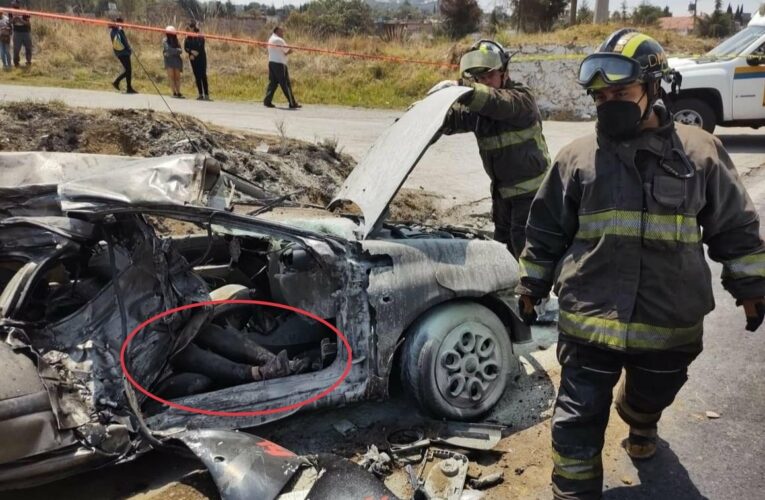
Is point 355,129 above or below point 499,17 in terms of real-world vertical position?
below

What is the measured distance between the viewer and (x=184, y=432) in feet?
9.02

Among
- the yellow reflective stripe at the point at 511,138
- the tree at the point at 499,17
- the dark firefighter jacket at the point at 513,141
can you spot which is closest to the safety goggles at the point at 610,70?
the dark firefighter jacket at the point at 513,141

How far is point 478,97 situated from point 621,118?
1.47m

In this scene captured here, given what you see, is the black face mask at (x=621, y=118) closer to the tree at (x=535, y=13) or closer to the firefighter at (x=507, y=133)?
the firefighter at (x=507, y=133)

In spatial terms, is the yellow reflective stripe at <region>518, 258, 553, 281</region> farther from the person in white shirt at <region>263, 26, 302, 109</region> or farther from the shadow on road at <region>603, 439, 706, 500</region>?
the person in white shirt at <region>263, 26, 302, 109</region>

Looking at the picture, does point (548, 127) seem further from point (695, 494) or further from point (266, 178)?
point (695, 494)

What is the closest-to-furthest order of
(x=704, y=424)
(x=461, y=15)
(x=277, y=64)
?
(x=704, y=424) < (x=277, y=64) < (x=461, y=15)

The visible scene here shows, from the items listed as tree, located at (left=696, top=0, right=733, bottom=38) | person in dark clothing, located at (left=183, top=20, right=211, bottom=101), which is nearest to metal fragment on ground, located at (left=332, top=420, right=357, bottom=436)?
person in dark clothing, located at (left=183, top=20, right=211, bottom=101)

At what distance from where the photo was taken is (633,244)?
2.50m

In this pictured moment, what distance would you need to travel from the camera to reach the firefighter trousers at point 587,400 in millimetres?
2635

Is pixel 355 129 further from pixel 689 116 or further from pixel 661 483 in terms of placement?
pixel 661 483

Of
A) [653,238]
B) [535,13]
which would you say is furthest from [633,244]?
[535,13]

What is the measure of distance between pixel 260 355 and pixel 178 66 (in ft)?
37.5

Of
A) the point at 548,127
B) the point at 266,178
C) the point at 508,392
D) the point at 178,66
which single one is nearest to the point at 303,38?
the point at 178,66
